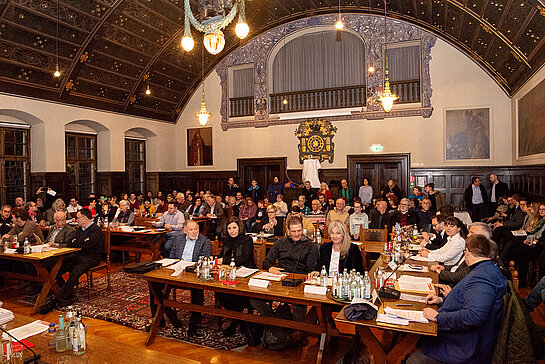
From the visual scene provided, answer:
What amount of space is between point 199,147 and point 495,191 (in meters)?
11.2

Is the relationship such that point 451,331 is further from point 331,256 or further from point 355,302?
point 331,256

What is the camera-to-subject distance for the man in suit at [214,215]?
9930mm

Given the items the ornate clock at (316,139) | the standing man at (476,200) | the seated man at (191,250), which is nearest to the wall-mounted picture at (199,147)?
the ornate clock at (316,139)

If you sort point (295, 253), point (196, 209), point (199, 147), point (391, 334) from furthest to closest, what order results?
point (199, 147), point (196, 209), point (295, 253), point (391, 334)

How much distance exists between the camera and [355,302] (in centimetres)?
288

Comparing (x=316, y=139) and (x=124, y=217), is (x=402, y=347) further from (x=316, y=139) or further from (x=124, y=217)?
(x=316, y=139)

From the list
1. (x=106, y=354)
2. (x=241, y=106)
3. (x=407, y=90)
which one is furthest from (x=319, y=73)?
(x=106, y=354)

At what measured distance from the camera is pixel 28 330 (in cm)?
276

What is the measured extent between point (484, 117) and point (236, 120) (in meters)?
8.99

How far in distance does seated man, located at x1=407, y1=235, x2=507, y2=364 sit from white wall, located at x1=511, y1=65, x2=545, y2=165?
6883 millimetres

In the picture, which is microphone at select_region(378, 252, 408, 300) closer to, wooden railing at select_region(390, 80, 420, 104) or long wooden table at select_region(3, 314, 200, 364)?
long wooden table at select_region(3, 314, 200, 364)

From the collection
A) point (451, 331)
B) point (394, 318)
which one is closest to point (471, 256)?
point (451, 331)

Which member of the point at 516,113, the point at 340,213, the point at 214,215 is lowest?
the point at 214,215

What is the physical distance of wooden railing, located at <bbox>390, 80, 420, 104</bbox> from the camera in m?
12.5
